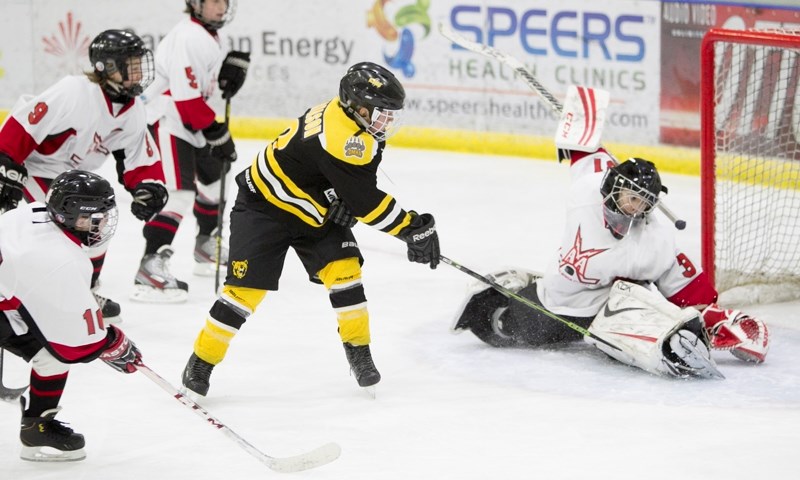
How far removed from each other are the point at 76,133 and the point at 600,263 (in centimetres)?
176

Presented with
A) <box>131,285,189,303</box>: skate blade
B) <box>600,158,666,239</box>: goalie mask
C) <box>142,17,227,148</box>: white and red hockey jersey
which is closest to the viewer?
<box>600,158,666,239</box>: goalie mask

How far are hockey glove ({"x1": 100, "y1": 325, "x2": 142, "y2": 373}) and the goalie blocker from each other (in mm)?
1360

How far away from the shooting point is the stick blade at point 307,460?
3244mm

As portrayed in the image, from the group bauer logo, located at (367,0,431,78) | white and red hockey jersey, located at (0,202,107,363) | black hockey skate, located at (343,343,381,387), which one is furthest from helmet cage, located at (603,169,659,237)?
bauer logo, located at (367,0,431,78)

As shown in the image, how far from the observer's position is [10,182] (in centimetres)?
410

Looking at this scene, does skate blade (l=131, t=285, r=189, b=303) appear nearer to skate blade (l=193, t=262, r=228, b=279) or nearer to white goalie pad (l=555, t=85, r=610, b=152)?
skate blade (l=193, t=262, r=228, b=279)

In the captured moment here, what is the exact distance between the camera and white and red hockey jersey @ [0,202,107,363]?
10.1ft

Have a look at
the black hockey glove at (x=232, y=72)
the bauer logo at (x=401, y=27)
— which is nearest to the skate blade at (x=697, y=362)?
the black hockey glove at (x=232, y=72)

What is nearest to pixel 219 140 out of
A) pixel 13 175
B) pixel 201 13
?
pixel 201 13

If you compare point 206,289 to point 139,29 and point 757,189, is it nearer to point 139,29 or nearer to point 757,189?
point 757,189

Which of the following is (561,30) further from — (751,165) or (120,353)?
(120,353)

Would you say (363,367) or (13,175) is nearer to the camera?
(363,367)

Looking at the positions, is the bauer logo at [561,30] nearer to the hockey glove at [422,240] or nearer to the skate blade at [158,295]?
the skate blade at [158,295]

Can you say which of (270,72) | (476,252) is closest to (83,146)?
(476,252)
